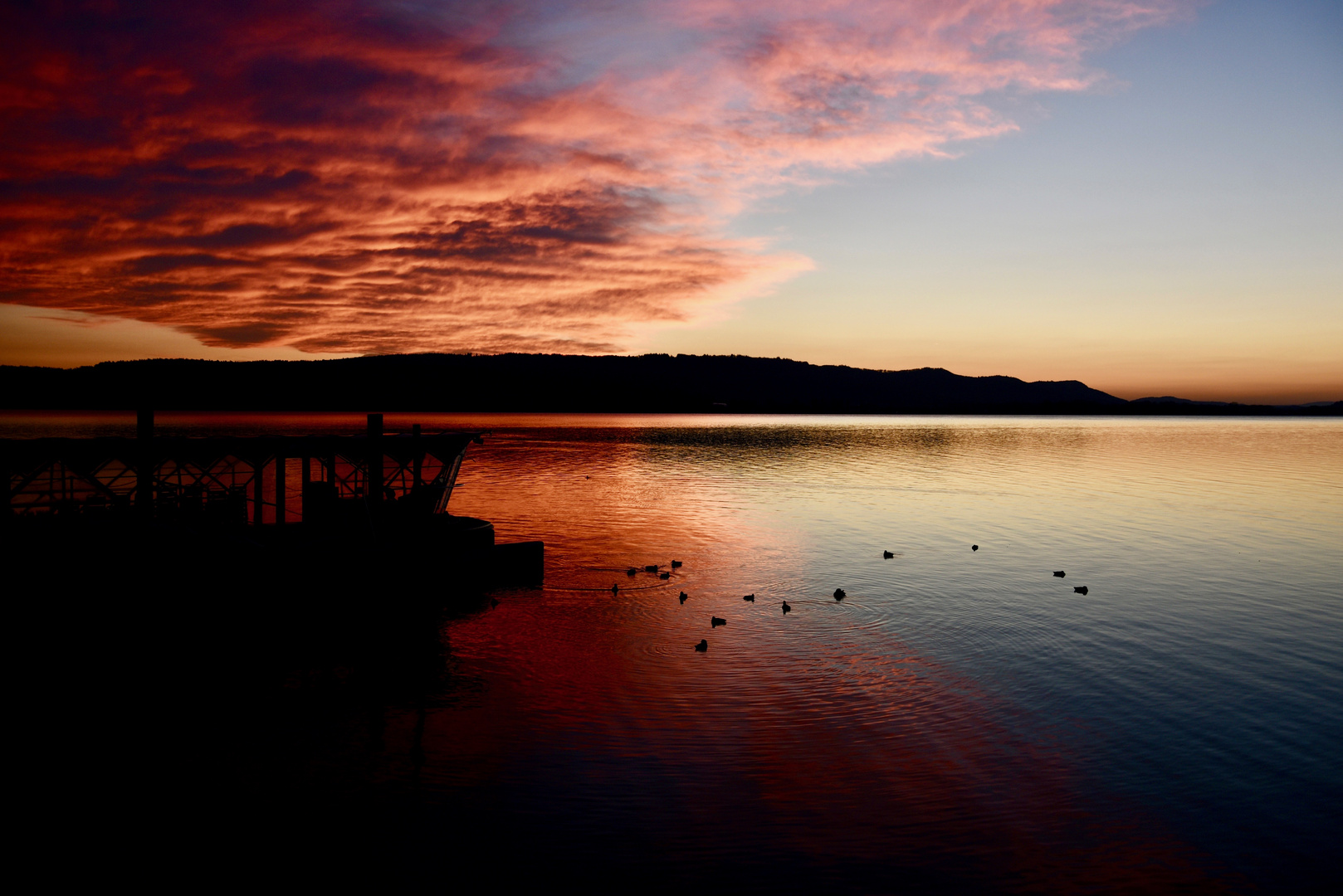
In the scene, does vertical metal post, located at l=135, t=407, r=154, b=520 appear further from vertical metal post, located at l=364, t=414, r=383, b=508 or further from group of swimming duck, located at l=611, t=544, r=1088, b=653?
group of swimming duck, located at l=611, t=544, r=1088, b=653

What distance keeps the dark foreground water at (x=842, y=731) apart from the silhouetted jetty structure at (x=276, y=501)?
2.58 meters

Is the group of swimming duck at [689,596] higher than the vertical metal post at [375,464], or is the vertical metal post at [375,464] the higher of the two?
the vertical metal post at [375,464]

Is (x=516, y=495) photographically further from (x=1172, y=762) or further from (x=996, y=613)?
(x=1172, y=762)

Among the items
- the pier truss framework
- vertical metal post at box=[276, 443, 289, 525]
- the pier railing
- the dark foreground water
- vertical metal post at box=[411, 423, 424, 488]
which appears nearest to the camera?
the dark foreground water

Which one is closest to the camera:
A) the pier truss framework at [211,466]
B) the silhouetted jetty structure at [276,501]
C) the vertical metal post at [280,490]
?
the pier truss framework at [211,466]

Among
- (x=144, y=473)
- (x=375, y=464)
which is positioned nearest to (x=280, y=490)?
(x=375, y=464)

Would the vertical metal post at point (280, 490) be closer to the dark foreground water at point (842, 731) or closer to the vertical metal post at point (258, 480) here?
the vertical metal post at point (258, 480)

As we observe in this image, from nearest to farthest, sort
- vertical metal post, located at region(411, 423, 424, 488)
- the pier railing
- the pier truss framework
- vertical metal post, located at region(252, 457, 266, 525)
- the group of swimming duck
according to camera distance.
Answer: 1. the pier truss framework
2. the pier railing
3. the group of swimming duck
4. vertical metal post, located at region(252, 457, 266, 525)
5. vertical metal post, located at region(411, 423, 424, 488)

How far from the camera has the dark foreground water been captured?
10930mm

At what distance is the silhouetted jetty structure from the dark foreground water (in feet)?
8.48

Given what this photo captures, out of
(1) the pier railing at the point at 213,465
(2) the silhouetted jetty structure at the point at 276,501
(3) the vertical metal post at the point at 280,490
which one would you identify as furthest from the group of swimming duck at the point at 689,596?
(3) the vertical metal post at the point at 280,490

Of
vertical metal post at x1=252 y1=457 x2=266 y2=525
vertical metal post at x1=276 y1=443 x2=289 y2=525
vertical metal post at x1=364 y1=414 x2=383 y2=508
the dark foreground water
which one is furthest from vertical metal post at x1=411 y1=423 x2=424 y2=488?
the dark foreground water

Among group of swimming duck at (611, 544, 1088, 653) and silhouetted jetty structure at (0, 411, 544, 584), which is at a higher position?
silhouetted jetty structure at (0, 411, 544, 584)

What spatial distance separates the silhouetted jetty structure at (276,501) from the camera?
21.0 meters
